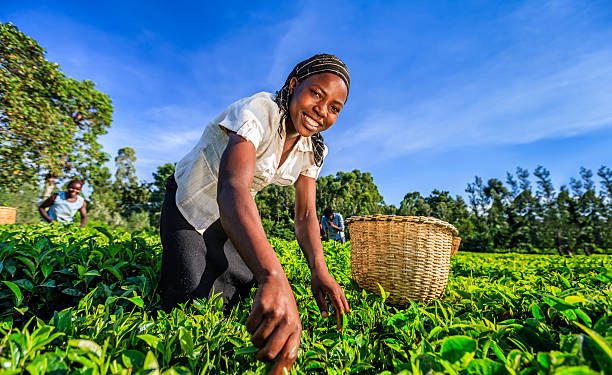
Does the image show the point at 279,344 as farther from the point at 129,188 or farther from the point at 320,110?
the point at 129,188

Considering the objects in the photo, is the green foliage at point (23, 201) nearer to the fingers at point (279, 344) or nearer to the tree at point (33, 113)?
the tree at point (33, 113)

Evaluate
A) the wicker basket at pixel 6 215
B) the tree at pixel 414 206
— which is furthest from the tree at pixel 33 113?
the tree at pixel 414 206

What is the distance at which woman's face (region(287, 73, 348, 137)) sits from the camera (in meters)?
1.79

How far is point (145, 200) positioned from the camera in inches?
1588

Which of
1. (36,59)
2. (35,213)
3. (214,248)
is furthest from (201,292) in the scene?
(36,59)

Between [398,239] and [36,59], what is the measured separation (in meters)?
19.2

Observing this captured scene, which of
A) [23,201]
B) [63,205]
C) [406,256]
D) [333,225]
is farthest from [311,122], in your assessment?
[23,201]

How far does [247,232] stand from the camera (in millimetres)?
1173

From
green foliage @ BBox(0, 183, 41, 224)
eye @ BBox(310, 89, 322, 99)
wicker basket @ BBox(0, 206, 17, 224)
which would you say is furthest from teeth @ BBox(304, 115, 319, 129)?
green foliage @ BBox(0, 183, 41, 224)

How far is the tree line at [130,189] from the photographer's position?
14.3 meters

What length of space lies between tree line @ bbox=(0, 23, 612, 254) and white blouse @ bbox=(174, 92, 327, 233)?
32.4 feet

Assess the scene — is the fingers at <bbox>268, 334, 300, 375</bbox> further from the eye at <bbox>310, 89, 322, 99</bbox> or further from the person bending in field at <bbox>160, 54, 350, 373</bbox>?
the eye at <bbox>310, 89, 322, 99</bbox>

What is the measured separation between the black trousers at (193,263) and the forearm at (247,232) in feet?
2.75

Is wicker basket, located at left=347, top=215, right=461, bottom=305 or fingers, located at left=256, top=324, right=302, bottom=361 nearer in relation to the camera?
fingers, located at left=256, top=324, right=302, bottom=361
